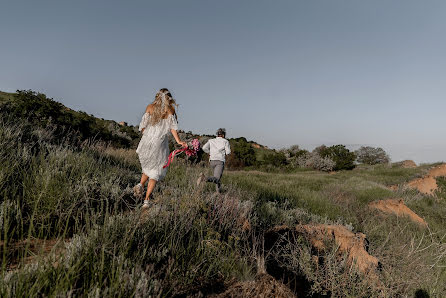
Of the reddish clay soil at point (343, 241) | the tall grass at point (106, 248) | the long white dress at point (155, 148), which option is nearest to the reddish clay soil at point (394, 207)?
the reddish clay soil at point (343, 241)

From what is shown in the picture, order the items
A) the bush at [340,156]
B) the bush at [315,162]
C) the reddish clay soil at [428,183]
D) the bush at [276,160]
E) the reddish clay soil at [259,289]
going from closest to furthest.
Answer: the reddish clay soil at [259,289], the reddish clay soil at [428,183], the bush at [340,156], the bush at [315,162], the bush at [276,160]

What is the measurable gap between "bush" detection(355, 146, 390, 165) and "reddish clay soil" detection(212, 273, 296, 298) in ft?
137

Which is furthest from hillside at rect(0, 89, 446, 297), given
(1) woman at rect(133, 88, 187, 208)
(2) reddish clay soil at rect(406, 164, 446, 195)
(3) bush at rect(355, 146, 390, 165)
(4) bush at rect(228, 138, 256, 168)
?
(3) bush at rect(355, 146, 390, 165)

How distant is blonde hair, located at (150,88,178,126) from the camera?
4.54 meters

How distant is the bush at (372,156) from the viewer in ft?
126

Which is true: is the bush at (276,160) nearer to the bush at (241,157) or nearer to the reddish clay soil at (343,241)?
the bush at (241,157)

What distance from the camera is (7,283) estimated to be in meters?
1.50

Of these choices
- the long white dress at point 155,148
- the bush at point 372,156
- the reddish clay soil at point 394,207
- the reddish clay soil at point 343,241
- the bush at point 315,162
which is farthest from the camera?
the bush at point 372,156

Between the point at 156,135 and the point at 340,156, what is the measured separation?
92.9 feet

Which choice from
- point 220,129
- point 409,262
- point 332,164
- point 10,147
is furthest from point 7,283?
point 332,164

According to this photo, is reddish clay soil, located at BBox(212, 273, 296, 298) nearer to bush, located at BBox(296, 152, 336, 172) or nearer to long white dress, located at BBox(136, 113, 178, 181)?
long white dress, located at BBox(136, 113, 178, 181)

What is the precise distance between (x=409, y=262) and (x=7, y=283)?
4.73 metres

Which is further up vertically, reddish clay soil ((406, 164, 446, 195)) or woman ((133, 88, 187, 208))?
woman ((133, 88, 187, 208))

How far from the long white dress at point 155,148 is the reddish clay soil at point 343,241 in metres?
2.39
